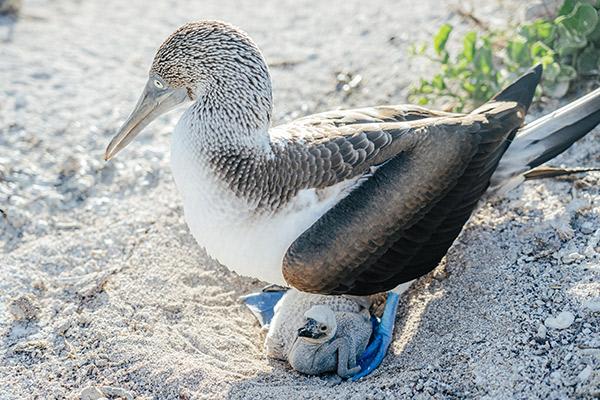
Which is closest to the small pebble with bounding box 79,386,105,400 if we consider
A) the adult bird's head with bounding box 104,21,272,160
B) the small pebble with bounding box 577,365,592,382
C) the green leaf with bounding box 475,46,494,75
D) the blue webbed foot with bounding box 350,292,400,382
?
the blue webbed foot with bounding box 350,292,400,382

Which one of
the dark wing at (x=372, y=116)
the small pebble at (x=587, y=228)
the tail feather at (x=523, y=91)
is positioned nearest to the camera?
the small pebble at (x=587, y=228)

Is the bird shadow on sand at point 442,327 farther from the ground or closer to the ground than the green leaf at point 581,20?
closer to the ground

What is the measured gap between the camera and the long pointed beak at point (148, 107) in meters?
6.11

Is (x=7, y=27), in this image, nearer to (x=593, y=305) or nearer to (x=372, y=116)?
(x=372, y=116)

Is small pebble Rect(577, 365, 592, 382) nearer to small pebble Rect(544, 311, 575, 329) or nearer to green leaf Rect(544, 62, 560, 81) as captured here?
small pebble Rect(544, 311, 575, 329)

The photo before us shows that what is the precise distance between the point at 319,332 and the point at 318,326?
0.13 ft

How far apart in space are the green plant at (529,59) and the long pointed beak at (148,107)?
91.3 inches

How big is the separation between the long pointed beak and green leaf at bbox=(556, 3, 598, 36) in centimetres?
304

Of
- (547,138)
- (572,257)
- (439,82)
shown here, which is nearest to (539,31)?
(439,82)

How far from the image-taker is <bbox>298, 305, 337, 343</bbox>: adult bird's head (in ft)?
18.7

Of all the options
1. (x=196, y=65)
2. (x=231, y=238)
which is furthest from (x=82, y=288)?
(x=196, y=65)

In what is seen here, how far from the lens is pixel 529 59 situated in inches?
296

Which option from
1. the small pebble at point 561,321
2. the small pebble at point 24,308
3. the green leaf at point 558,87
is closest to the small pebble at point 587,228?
the small pebble at point 561,321

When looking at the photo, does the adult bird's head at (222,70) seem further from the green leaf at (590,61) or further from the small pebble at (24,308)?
the green leaf at (590,61)
